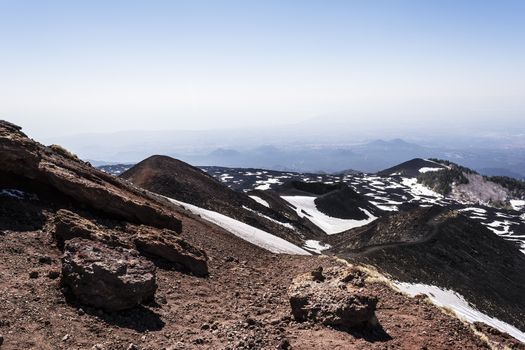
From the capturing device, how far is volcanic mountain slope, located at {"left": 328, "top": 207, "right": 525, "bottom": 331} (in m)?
36.9

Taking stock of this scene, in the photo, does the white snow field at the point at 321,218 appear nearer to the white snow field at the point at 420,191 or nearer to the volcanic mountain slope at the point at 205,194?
the volcanic mountain slope at the point at 205,194

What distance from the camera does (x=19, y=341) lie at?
9641 mm

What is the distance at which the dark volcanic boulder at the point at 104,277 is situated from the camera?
467 inches

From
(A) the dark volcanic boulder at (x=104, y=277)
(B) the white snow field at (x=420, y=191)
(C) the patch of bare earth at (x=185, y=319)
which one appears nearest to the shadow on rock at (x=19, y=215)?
(C) the patch of bare earth at (x=185, y=319)

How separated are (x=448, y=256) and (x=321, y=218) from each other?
3490cm

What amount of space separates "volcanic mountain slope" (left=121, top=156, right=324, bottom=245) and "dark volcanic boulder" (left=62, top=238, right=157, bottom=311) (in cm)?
3130

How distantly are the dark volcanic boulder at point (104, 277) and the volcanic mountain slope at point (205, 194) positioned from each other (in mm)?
31297

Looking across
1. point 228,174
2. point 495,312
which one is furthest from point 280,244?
point 228,174

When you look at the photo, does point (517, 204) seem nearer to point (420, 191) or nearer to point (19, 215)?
point (420, 191)

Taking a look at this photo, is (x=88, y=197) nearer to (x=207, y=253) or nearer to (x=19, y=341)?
(x=207, y=253)

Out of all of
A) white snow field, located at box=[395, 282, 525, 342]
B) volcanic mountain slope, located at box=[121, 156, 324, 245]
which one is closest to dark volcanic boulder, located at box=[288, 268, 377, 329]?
white snow field, located at box=[395, 282, 525, 342]

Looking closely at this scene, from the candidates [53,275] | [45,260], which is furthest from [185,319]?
[45,260]

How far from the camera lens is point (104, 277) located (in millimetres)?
11953

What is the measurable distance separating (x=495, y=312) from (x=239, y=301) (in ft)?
94.2
